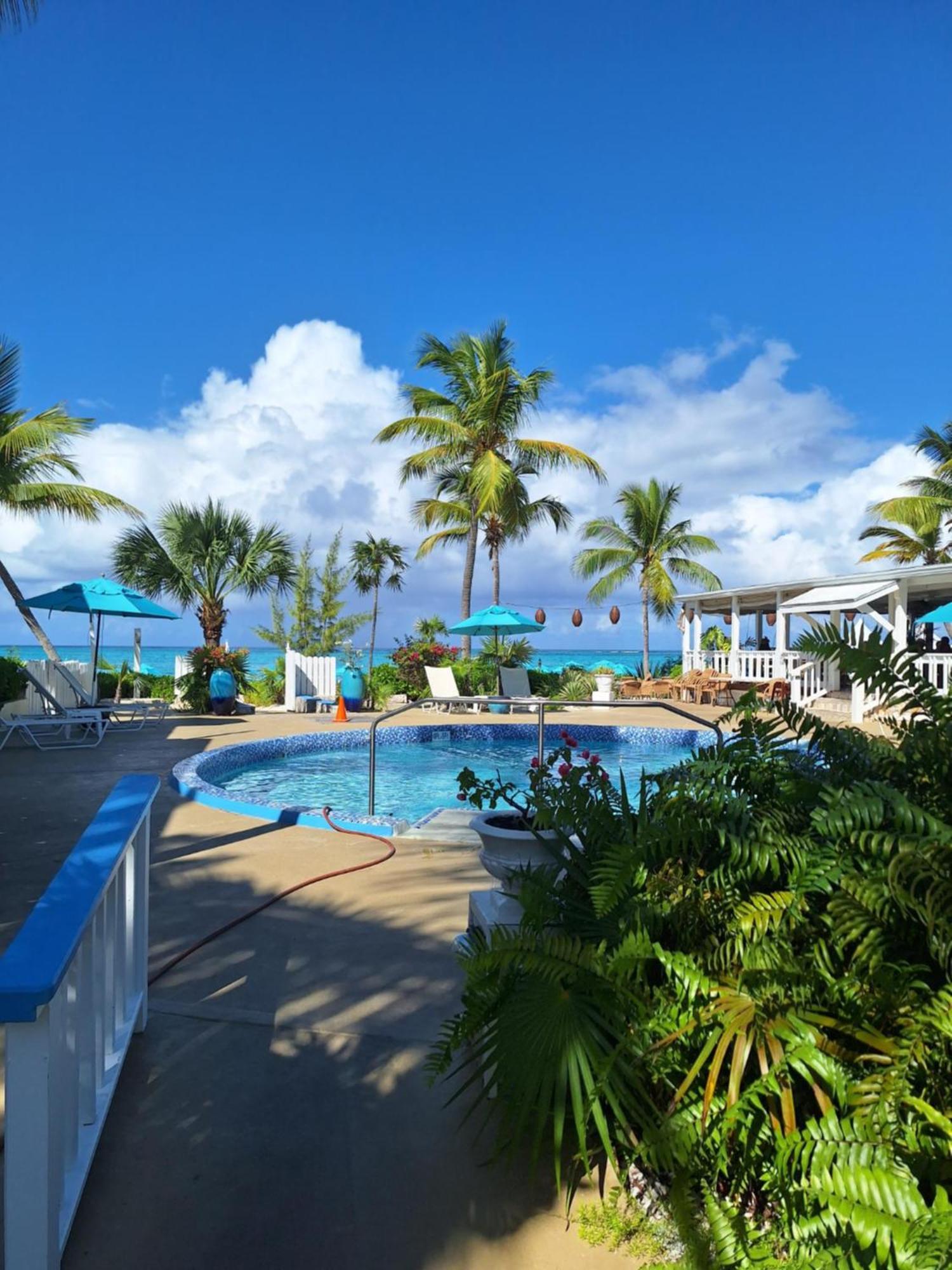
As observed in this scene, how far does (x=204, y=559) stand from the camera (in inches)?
742

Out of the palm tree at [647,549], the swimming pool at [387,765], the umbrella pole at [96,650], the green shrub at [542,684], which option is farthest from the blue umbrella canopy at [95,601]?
the palm tree at [647,549]

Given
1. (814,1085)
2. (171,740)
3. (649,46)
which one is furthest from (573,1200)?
(649,46)

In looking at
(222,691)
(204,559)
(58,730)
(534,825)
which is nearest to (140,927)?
(534,825)

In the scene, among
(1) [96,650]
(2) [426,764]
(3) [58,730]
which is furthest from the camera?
(1) [96,650]

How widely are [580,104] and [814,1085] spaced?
1396cm

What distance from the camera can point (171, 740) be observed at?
37.2 feet

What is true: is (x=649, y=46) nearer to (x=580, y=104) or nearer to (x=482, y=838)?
(x=580, y=104)

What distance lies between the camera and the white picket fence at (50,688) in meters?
12.7

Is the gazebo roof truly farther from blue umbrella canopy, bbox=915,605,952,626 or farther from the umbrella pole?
the umbrella pole

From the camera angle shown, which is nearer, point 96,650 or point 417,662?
point 96,650

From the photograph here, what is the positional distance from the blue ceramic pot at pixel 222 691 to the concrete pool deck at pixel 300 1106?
35.5 feet

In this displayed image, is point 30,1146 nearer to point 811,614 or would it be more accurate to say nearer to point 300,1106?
point 300,1106

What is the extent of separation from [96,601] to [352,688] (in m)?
5.46

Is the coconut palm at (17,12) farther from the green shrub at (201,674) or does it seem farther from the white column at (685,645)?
the white column at (685,645)
